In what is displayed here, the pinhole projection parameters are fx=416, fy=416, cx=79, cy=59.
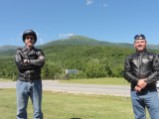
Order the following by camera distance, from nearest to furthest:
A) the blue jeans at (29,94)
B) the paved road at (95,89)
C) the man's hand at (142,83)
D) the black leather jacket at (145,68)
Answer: the man's hand at (142,83) < the black leather jacket at (145,68) < the blue jeans at (29,94) < the paved road at (95,89)

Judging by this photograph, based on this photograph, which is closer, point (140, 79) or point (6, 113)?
point (140, 79)

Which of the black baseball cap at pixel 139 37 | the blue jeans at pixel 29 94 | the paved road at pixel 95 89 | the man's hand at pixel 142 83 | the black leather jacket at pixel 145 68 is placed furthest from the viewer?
the paved road at pixel 95 89

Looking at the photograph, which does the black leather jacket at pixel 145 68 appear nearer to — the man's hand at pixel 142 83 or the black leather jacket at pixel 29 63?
the man's hand at pixel 142 83

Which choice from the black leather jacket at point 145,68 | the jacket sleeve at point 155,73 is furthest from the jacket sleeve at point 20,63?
the jacket sleeve at point 155,73

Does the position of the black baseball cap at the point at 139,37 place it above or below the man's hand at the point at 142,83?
above

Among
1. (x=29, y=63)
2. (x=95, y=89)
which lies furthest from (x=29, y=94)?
(x=95, y=89)

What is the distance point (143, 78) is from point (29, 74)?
2316 mm

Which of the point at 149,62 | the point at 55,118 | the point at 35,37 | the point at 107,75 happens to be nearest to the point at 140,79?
the point at 149,62

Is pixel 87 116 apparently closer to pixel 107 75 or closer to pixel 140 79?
pixel 140 79

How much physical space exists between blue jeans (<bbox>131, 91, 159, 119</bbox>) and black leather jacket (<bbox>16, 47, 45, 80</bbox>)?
2.04 meters

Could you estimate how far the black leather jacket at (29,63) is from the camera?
8.41 m

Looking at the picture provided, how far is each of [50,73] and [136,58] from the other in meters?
53.7

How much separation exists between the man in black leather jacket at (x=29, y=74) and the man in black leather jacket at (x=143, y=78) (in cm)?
189

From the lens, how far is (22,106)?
334 inches
